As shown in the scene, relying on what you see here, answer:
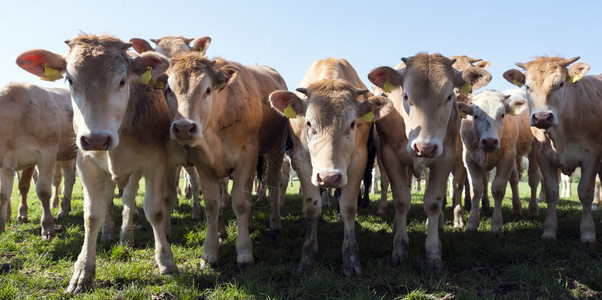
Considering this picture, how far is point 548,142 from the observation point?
240 inches

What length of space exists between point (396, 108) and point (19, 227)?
6.38 metres

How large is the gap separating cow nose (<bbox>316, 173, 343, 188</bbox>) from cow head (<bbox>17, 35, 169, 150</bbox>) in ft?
6.56

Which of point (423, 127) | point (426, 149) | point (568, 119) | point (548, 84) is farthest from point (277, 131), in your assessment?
point (568, 119)

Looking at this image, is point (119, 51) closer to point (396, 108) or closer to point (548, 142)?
point (396, 108)

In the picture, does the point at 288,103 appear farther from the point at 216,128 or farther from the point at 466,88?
the point at 466,88

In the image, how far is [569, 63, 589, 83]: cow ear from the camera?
5637 mm

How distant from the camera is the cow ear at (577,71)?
564 cm

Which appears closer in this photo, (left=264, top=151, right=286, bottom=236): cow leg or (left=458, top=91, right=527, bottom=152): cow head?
(left=458, top=91, right=527, bottom=152): cow head

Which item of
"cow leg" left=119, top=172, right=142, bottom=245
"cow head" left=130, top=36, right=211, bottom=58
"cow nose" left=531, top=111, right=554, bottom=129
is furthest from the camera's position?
"cow head" left=130, top=36, right=211, bottom=58

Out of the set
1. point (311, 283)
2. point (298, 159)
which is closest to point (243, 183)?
point (298, 159)

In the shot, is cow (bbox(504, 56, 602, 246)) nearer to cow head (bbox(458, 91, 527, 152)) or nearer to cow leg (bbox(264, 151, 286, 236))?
cow head (bbox(458, 91, 527, 152))

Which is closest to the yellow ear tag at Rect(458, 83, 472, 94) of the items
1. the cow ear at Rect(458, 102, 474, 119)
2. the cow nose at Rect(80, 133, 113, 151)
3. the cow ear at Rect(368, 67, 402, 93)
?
the cow ear at Rect(368, 67, 402, 93)

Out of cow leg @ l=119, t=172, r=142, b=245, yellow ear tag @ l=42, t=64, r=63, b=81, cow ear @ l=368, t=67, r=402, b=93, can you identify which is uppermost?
cow ear @ l=368, t=67, r=402, b=93

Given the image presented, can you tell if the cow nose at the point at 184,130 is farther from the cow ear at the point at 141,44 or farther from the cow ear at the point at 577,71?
the cow ear at the point at 577,71
